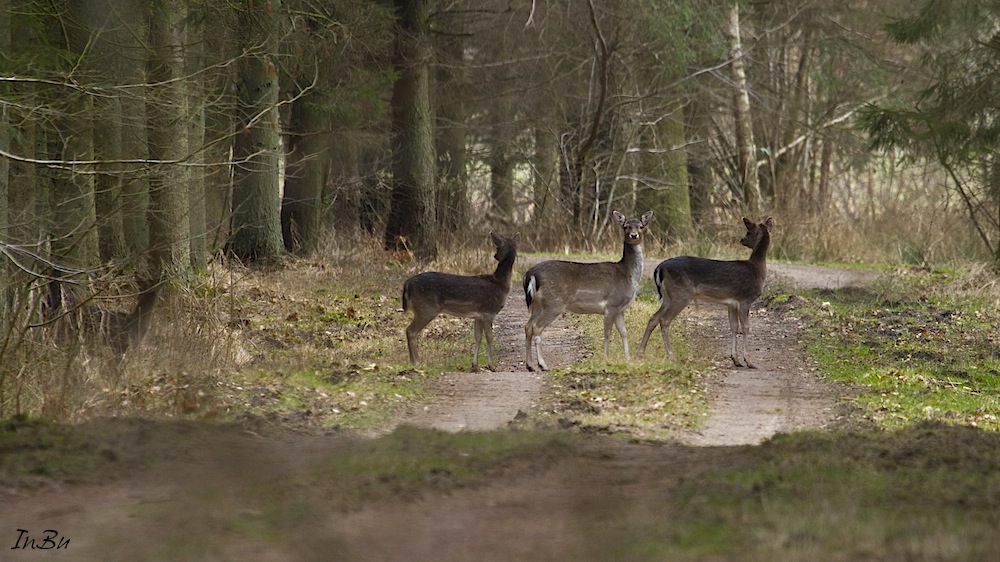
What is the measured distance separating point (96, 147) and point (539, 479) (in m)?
11.4

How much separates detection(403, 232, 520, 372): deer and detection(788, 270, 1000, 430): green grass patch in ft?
11.9

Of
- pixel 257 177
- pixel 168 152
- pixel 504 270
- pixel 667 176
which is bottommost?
pixel 504 270

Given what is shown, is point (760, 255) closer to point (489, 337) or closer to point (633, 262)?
point (633, 262)

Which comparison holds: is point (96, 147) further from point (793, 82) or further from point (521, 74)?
point (793, 82)

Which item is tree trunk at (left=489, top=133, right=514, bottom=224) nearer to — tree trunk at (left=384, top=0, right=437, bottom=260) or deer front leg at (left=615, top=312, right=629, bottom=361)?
tree trunk at (left=384, top=0, right=437, bottom=260)

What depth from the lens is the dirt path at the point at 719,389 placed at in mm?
11711

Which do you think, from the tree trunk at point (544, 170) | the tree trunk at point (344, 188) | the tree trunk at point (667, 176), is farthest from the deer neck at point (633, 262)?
the tree trunk at point (667, 176)

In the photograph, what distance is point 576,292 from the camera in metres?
15.7

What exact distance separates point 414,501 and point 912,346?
37.1 feet

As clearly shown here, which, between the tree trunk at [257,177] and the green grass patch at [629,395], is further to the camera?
the tree trunk at [257,177]

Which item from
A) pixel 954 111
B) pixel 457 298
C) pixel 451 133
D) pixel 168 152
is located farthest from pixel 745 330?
pixel 451 133

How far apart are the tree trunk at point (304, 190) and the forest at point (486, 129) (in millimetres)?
58

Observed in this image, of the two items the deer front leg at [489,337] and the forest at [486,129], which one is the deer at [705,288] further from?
the forest at [486,129]

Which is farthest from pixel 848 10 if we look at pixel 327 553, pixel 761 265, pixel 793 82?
pixel 327 553
